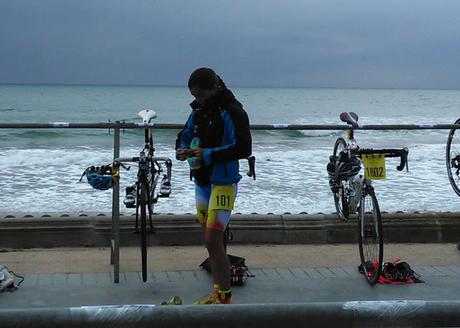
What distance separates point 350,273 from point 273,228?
1.24 metres

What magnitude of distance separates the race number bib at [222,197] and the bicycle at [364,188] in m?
1.37

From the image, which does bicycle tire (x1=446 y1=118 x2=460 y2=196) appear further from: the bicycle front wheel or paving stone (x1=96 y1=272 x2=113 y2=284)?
paving stone (x1=96 y1=272 x2=113 y2=284)

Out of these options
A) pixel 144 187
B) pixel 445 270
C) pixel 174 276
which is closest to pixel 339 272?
pixel 445 270

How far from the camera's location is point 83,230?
22.9 ft

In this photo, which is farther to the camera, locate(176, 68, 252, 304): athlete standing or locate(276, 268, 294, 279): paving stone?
locate(276, 268, 294, 279): paving stone

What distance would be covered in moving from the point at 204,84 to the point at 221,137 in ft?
1.25

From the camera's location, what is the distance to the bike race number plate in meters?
5.91

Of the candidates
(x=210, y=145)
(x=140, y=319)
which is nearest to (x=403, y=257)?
(x=210, y=145)

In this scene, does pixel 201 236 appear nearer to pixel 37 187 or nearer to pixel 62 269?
pixel 62 269

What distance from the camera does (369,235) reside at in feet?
19.9

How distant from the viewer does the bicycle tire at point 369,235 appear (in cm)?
580

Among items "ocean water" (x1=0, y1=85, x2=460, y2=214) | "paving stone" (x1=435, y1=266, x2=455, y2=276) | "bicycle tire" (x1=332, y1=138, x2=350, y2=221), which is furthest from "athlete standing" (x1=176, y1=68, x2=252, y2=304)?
"ocean water" (x1=0, y1=85, x2=460, y2=214)

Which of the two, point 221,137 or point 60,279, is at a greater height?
point 221,137

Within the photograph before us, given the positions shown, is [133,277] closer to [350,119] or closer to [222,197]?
[222,197]
